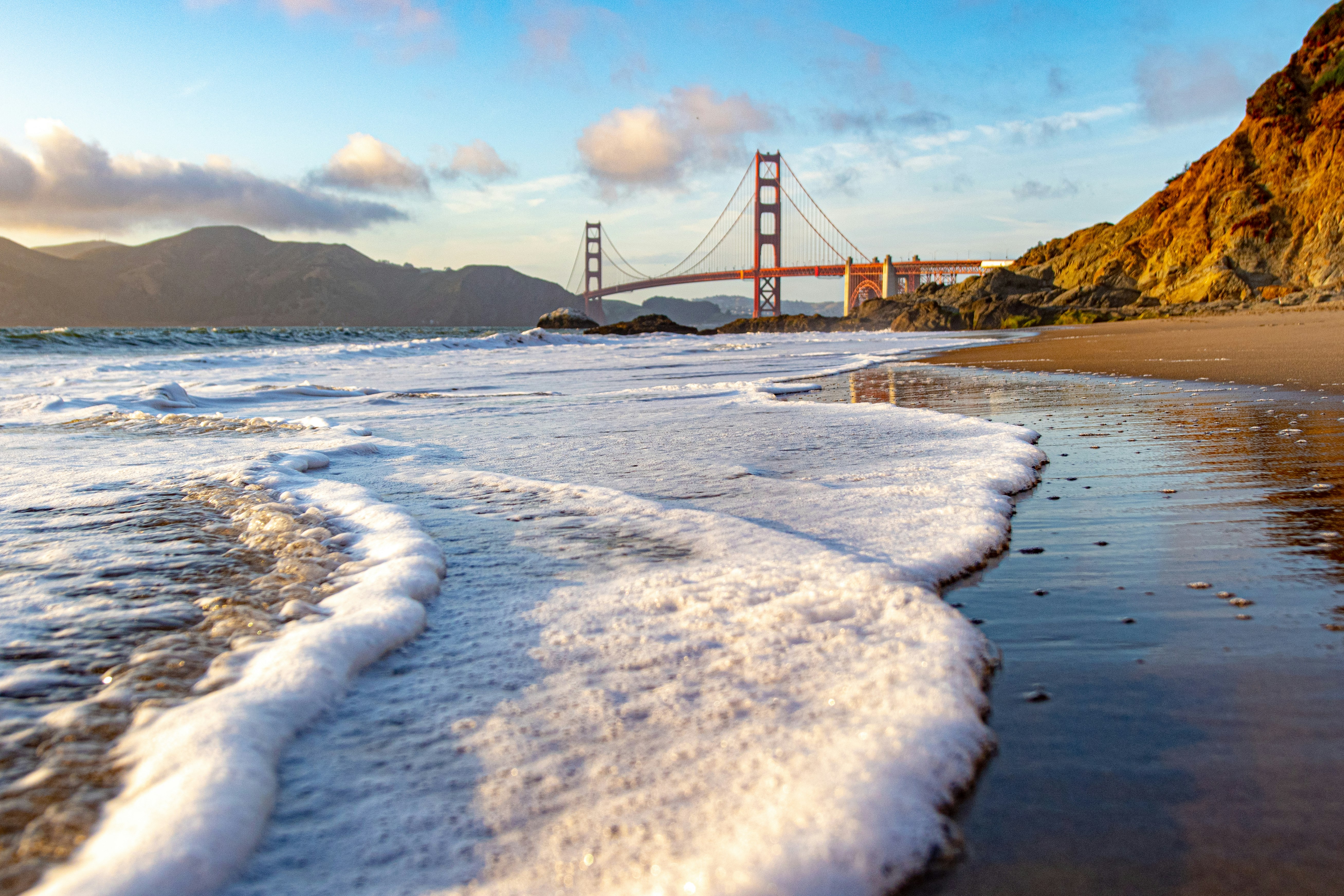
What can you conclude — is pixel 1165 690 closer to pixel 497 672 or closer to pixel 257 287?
pixel 497 672

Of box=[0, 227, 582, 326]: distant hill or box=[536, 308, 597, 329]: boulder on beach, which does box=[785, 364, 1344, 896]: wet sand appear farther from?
box=[0, 227, 582, 326]: distant hill

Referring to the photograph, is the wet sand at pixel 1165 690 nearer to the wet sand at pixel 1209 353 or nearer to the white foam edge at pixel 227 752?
the white foam edge at pixel 227 752

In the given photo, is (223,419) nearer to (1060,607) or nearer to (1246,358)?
(1060,607)

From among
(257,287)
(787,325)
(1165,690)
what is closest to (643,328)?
(787,325)

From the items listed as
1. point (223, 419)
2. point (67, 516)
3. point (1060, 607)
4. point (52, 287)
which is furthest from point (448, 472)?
point (52, 287)

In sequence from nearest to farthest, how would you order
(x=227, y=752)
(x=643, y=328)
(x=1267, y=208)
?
(x=227, y=752)
(x=1267, y=208)
(x=643, y=328)

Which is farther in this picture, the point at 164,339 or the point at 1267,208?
A: the point at 1267,208
